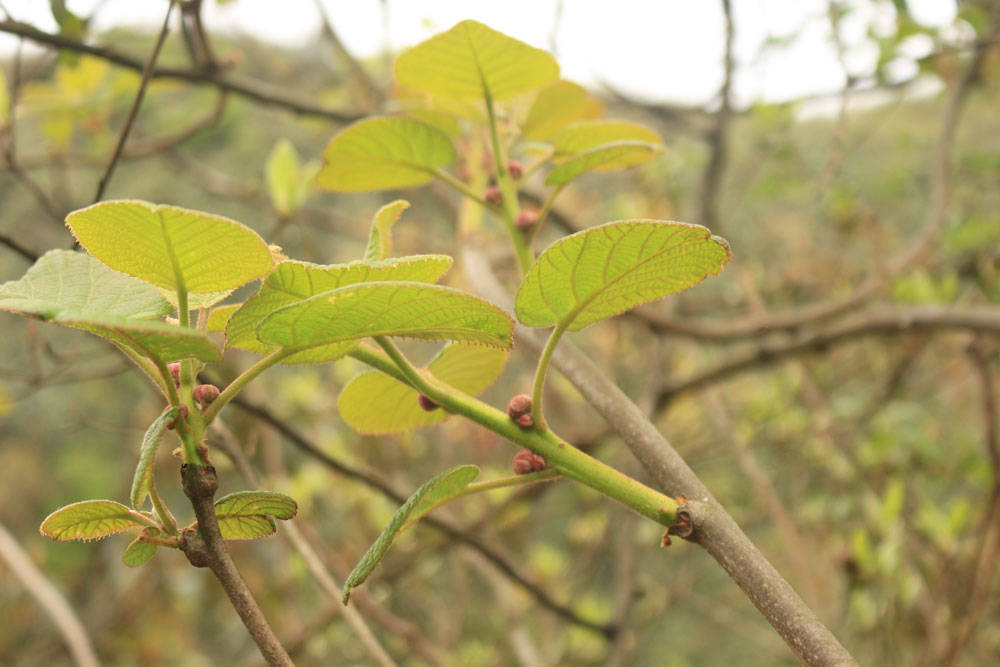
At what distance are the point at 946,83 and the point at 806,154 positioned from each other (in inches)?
64.1

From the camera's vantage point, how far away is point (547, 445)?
0.34 metres

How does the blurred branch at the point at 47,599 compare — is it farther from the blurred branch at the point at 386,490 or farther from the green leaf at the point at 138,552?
the green leaf at the point at 138,552

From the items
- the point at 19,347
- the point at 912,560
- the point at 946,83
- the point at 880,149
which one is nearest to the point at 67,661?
the point at 19,347

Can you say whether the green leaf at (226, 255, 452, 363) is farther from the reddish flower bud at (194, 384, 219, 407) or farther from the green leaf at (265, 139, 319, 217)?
the green leaf at (265, 139, 319, 217)

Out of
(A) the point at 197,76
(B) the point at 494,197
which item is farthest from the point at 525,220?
(A) the point at 197,76

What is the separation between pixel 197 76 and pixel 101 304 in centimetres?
69

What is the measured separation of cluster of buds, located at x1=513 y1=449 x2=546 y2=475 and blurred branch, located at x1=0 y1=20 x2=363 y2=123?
63 cm

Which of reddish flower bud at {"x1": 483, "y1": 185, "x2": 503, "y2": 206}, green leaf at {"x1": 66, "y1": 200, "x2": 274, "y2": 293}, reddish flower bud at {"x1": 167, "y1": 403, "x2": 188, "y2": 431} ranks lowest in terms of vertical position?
reddish flower bud at {"x1": 483, "y1": 185, "x2": 503, "y2": 206}

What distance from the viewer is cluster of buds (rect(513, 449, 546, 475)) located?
1.11 feet

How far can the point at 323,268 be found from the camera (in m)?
0.29

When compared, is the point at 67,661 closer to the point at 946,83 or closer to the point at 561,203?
the point at 561,203

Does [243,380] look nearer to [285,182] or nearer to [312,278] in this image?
[312,278]

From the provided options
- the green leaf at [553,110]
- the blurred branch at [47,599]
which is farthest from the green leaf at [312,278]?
the blurred branch at [47,599]

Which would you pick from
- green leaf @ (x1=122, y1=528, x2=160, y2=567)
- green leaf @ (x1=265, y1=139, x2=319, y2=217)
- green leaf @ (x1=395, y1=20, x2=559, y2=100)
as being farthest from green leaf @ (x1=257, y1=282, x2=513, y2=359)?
green leaf @ (x1=265, y1=139, x2=319, y2=217)
